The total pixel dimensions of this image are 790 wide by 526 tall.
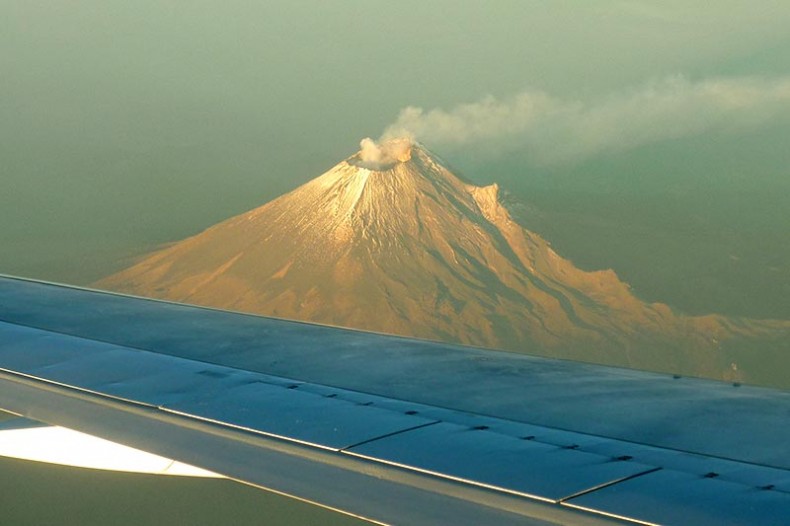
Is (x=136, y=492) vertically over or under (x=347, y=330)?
under

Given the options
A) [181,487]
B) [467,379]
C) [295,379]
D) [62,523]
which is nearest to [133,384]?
[295,379]

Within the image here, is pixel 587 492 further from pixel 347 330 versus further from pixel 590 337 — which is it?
pixel 590 337

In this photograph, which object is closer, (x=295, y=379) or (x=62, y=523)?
(x=295, y=379)

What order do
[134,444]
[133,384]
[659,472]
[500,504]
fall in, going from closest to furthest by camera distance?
[500,504]
[659,472]
[134,444]
[133,384]

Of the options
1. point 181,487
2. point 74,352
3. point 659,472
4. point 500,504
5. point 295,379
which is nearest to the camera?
point 500,504

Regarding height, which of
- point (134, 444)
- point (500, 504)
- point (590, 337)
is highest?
point (590, 337)

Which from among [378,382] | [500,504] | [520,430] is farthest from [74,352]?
[500,504]
